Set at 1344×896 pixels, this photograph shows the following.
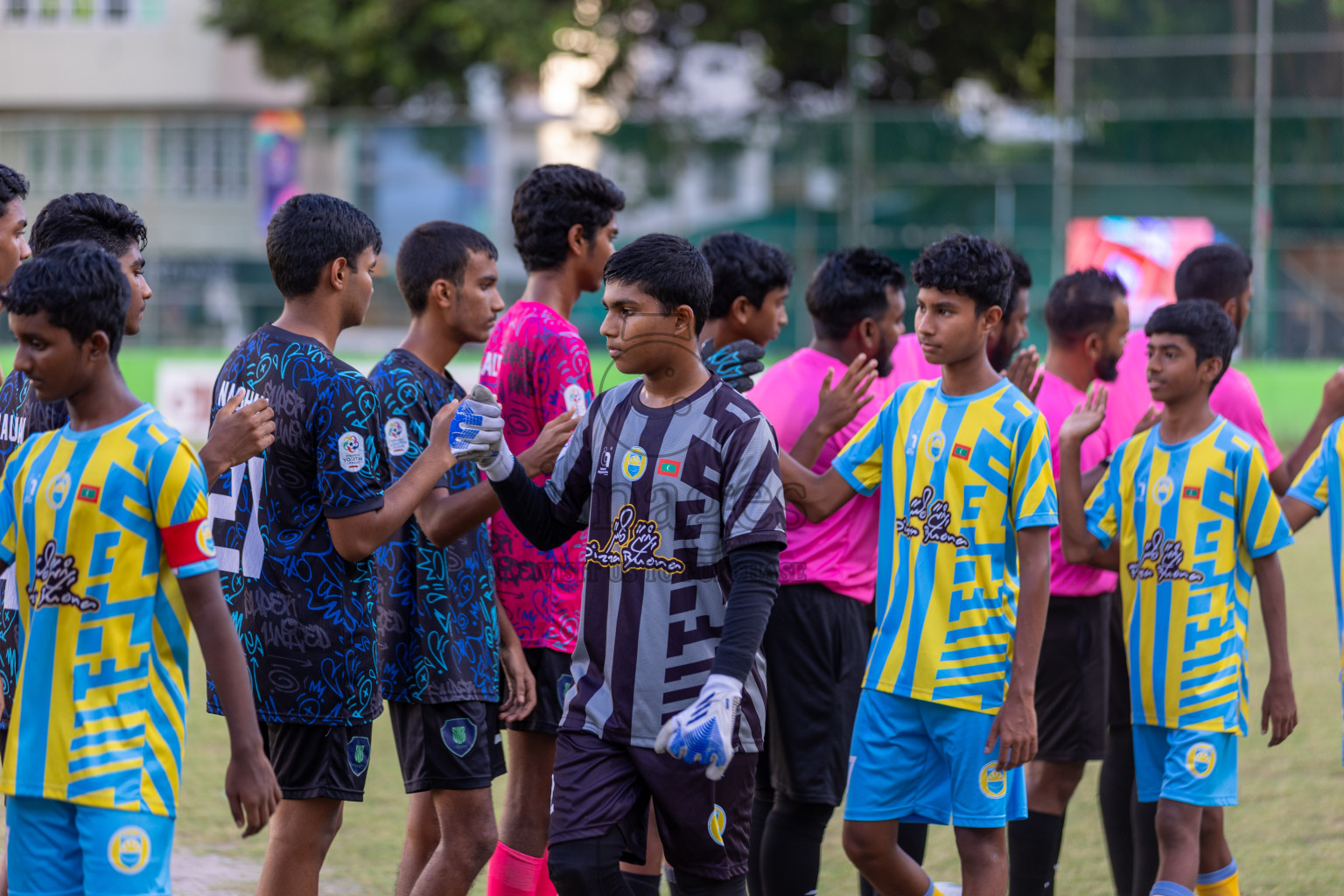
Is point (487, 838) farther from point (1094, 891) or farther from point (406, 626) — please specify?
point (1094, 891)

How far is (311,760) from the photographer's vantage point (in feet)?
13.1

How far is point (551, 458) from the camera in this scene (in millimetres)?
4148

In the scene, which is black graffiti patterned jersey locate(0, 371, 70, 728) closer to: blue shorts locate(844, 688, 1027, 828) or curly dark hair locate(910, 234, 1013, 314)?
blue shorts locate(844, 688, 1027, 828)

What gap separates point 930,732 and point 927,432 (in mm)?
866

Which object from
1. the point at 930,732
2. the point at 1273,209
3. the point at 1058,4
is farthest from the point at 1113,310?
the point at 1058,4

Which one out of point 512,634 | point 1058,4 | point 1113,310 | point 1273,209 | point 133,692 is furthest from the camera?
point 1058,4

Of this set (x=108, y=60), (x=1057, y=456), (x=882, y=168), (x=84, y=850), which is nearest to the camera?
(x=84, y=850)

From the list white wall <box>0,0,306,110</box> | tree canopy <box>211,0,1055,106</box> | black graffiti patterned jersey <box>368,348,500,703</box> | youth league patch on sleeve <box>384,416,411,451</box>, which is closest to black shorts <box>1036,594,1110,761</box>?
black graffiti patterned jersey <box>368,348,500,703</box>

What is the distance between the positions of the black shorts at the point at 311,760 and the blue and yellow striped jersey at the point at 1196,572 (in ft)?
8.09

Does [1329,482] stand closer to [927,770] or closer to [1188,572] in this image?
[1188,572]

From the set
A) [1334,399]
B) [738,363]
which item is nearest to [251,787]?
[738,363]

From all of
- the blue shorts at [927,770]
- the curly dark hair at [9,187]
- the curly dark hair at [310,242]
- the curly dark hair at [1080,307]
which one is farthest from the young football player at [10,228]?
the curly dark hair at [1080,307]

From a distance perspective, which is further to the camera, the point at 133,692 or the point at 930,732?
the point at 930,732

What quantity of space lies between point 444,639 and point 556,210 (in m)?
1.45
